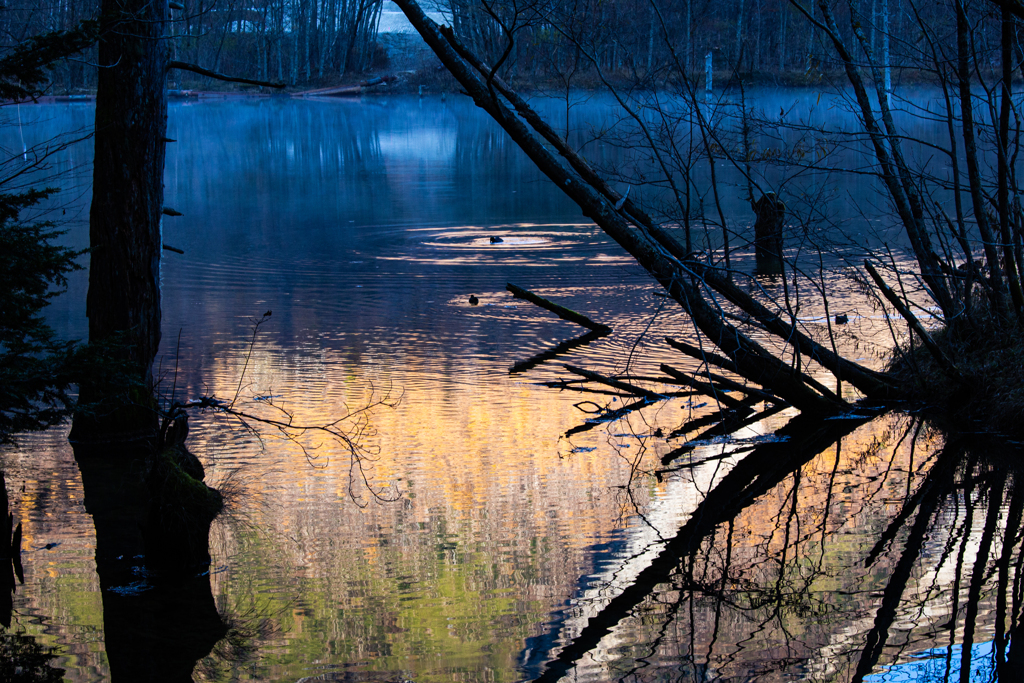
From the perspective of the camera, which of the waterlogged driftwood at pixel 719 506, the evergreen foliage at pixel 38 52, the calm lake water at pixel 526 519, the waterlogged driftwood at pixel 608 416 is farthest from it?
the waterlogged driftwood at pixel 608 416

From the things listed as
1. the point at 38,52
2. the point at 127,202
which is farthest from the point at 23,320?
the point at 38,52

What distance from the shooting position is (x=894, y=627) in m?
4.38

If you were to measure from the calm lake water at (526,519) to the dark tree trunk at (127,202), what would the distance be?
0.65 meters

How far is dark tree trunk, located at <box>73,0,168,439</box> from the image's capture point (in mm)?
6434

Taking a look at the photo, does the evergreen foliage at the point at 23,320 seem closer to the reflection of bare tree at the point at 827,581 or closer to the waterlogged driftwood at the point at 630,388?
the reflection of bare tree at the point at 827,581

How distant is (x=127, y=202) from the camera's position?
6594 millimetres

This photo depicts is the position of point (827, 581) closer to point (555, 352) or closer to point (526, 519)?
point (526, 519)

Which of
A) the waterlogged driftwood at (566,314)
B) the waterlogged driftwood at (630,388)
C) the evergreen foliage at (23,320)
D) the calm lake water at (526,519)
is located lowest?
→ the calm lake water at (526,519)

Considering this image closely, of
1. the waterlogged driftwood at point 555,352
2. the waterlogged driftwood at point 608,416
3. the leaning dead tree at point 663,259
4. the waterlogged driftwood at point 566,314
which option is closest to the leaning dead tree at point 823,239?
the leaning dead tree at point 663,259

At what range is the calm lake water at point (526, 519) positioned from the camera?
14.0 feet

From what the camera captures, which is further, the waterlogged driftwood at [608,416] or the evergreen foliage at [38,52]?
the waterlogged driftwood at [608,416]

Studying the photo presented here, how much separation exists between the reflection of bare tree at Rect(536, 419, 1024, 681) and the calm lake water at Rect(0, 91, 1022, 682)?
16 millimetres

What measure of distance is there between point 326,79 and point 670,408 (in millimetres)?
55399

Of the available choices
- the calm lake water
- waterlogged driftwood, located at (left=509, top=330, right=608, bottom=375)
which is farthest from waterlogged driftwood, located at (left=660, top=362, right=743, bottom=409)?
waterlogged driftwood, located at (left=509, top=330, right=608, bottom=375)
